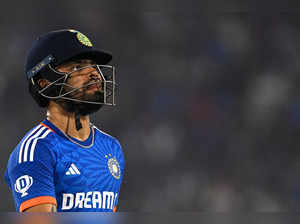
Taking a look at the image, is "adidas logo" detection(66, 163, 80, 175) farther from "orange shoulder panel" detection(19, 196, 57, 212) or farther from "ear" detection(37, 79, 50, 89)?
"ear" detection(37, 79, 50, 89)

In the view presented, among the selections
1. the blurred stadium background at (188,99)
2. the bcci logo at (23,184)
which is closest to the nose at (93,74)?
the bcci logo at (23,184)

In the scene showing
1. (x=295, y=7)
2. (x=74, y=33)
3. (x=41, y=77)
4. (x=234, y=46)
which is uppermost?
(x=74, y=33)

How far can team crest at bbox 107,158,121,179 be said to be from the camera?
2068mm

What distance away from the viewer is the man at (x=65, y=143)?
1821mm

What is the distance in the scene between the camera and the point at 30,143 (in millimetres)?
1883

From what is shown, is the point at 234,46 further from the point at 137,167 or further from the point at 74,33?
the point at 74,33

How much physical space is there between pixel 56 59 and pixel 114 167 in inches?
19.1

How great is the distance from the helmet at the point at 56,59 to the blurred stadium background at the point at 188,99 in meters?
2.71

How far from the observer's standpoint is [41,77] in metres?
2.05

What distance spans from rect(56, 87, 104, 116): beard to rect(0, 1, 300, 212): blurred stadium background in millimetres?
2724

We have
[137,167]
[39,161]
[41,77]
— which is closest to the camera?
[39,161]

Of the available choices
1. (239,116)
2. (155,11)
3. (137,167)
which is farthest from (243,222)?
(155,11)

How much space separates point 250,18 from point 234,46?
0.35 m

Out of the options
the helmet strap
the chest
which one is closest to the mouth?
the helmet strap
